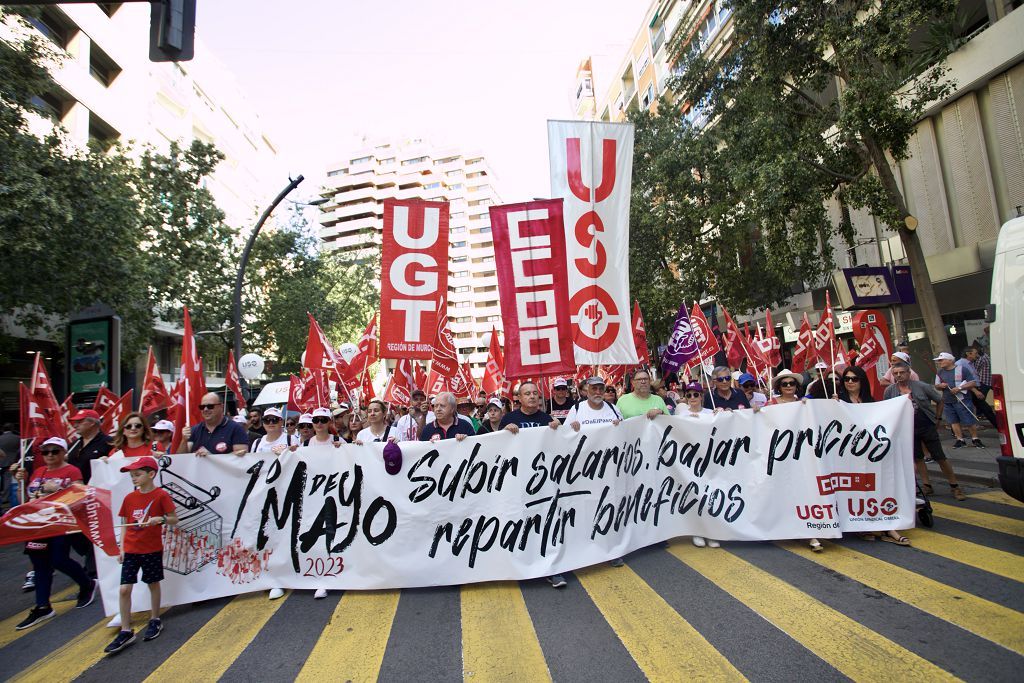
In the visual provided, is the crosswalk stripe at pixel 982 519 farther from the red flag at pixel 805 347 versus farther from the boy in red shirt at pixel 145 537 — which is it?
the red flag at pixel 805 347

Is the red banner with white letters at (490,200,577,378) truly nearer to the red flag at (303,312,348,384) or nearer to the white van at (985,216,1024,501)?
the white van at (985,216,1024,501)

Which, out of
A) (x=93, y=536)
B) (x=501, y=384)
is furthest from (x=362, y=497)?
(x=501, y=384)

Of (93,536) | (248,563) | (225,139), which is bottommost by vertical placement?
(248,563)

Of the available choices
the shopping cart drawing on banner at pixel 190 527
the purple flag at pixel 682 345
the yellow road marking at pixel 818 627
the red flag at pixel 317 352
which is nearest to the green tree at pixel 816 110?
the purple flag at pixel 682 345

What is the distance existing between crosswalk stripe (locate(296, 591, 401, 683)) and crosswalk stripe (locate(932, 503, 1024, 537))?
5.51 meters

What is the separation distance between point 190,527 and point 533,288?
3.99 m

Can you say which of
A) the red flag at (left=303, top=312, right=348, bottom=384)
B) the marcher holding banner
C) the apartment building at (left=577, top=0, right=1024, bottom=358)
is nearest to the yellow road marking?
the marcher holding banner

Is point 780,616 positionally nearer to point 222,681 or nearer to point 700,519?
point 700,519

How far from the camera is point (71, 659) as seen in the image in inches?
161

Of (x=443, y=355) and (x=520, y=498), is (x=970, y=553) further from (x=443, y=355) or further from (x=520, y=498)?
(x=443, y=355)

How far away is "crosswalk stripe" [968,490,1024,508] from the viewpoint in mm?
6332

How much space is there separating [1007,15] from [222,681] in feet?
60.7

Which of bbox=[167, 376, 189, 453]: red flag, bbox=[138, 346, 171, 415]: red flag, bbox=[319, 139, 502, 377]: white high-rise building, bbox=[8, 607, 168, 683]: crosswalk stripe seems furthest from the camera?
bbox=[319, 139, 502, 377]: white high-rise building

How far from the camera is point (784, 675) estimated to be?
3.17m
